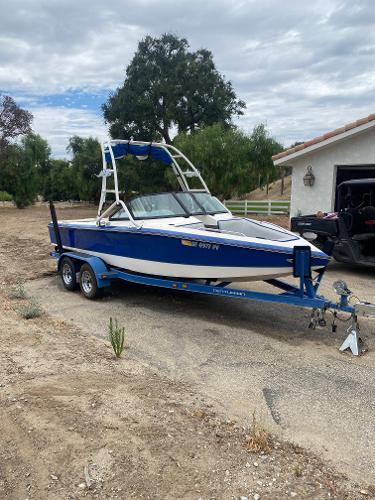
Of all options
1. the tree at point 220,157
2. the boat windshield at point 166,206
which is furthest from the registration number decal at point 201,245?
the tree at point 220,157

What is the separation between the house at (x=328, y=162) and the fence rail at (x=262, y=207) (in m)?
→ 8.01

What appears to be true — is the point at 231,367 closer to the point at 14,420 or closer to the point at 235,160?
the point at 14,420

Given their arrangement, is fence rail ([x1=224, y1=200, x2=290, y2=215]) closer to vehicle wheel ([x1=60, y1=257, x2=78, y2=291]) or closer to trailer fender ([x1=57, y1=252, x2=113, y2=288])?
vehicle wheel ([x1=60, y1=257, x2=78, y2=291])

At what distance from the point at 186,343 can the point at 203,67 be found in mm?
29532

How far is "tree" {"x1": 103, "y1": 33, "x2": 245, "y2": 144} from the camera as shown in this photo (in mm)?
30938

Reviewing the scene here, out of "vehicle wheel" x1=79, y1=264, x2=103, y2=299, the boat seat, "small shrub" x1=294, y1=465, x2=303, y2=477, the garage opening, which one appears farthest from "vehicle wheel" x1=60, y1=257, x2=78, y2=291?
the garage opening


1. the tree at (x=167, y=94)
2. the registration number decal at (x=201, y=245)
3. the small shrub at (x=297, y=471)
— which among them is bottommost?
the small shrub at (x=297, y=471)

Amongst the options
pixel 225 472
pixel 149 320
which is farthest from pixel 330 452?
pixel 149 320

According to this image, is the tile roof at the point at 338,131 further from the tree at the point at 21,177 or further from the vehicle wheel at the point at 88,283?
the tree at the point at 21,177

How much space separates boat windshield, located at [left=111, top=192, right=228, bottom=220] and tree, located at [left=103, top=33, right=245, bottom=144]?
24.7 m

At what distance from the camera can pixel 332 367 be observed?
4703 mm

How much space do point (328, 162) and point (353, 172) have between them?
1278 mm

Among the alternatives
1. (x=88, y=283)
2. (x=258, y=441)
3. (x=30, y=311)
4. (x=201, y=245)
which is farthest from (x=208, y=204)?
(x=258, y=441)

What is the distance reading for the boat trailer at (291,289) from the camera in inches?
203
